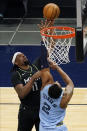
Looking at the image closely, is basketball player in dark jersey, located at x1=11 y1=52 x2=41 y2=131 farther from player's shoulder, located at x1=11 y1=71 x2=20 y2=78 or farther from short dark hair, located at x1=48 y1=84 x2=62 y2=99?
short dark hair, located at x1=48 y1=84 x2=62 y2=99

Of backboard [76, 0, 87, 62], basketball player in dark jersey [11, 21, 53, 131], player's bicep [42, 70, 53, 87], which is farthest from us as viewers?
basketball player in dark jersey [11, 21, 53, 131]

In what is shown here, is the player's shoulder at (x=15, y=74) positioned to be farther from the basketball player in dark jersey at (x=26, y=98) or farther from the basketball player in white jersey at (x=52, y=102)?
the basketball player in white jersey at (x=52, y=102)

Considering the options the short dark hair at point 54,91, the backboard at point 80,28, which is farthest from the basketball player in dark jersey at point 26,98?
the backboard at point 80,28

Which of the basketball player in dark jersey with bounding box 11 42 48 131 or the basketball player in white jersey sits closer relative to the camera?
the basketball player in white jersey

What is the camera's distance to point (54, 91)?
4215mm

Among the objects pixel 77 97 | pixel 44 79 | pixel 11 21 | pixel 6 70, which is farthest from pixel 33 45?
pixel 44 79

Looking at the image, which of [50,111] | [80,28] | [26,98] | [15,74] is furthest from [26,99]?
[80,28]

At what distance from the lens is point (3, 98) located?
732 cm

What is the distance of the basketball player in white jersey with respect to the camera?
424 centimetres

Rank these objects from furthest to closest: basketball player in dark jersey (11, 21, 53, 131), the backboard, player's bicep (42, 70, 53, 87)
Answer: basketball player in dark jersey (11, 21, 53, 131)
player's bicep (42, 70, 53, 87)
the backboard

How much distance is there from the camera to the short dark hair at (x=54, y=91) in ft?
13.8

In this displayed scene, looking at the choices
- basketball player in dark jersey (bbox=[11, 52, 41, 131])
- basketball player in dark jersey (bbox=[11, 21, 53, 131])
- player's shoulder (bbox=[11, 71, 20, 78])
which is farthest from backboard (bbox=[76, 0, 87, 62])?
player's shoulder (bbox=[11, 71, 20, 78])

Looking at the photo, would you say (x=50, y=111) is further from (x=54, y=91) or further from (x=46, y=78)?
(x=46, y=78)

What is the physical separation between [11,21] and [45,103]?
30.2ft
